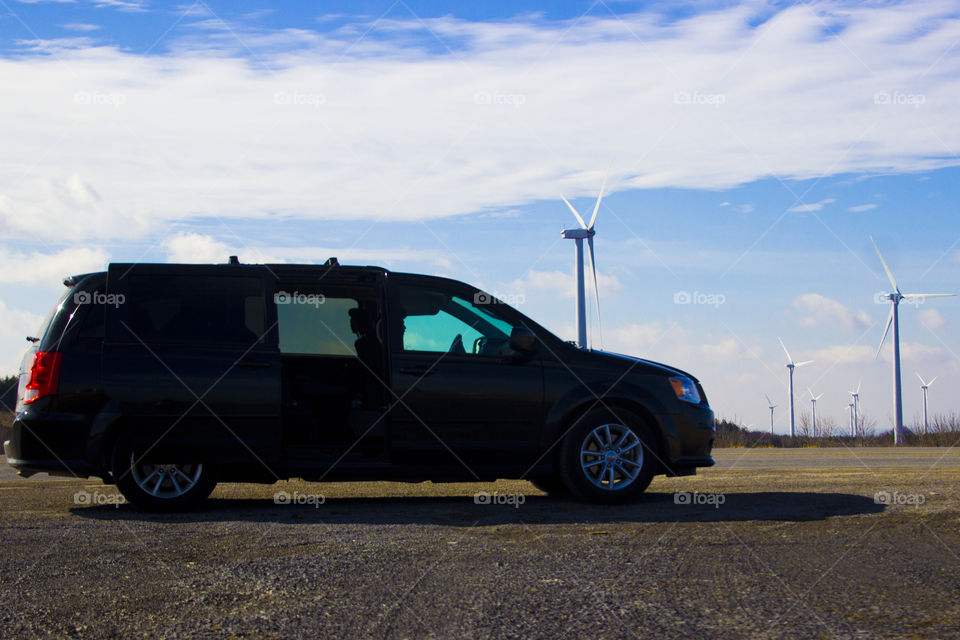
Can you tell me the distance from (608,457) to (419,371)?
165 centimetres

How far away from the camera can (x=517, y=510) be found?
25.1 ft

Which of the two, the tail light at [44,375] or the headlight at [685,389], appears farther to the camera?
the headlight at [685,389]

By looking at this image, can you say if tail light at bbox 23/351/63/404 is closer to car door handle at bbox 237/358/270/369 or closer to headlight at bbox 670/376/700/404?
car door handle at bbox 237/358/270/369

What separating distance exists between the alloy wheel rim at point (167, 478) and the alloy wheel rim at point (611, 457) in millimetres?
3024

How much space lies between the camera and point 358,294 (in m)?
8.66

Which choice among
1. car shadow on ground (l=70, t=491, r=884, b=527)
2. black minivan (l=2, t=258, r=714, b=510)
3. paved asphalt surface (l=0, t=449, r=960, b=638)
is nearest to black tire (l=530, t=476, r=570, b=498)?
car shadow on ground (l=70, t=491, r=884, b=527)

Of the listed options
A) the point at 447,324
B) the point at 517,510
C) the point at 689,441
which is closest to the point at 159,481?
the point at 447,324

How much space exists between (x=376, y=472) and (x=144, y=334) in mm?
2082

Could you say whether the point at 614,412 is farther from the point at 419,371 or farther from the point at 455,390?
the point at 419,371

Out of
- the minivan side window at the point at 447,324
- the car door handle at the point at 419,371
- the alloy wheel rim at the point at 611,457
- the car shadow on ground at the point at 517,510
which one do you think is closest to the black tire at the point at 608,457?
the alloy wheel rim at the point at 611,457

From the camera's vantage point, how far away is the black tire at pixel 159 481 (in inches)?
306

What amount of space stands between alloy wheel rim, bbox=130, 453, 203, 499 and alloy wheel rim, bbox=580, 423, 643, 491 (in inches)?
119

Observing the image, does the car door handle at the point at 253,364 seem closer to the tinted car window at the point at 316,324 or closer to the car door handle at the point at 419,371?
the tinted car window at the point at 316,324

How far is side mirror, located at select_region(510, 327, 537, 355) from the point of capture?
7980mm
